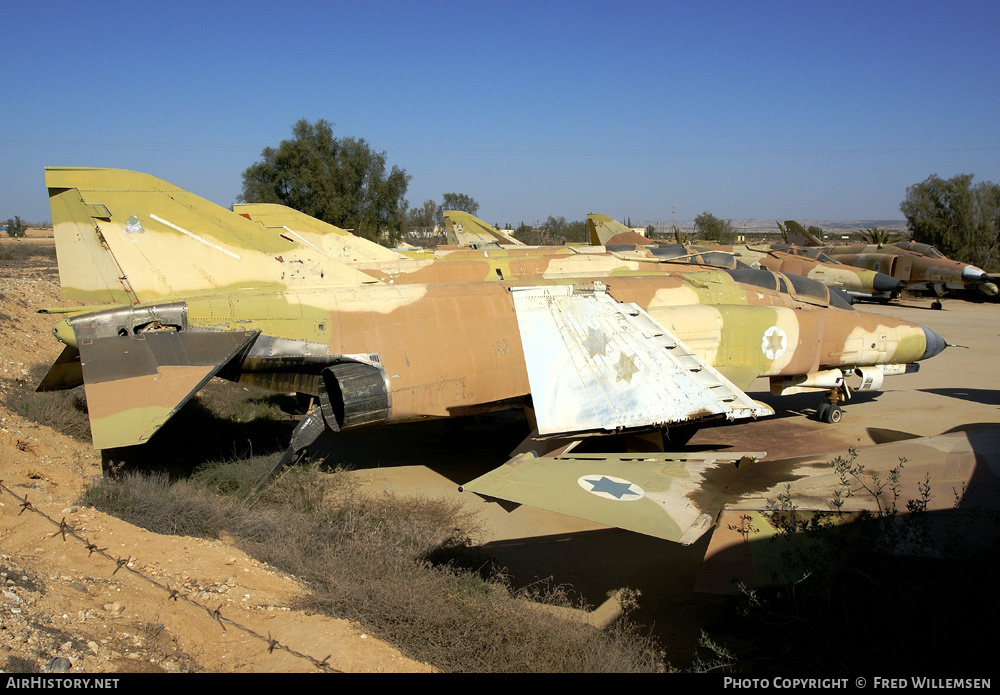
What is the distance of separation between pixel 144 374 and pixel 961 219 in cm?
4835

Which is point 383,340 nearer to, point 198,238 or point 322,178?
point 198,238

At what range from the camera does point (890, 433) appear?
10422 mm

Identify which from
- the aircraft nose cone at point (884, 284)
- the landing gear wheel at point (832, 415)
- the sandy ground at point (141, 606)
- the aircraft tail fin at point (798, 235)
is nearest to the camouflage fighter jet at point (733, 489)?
the sandy ground at point (141, 606)

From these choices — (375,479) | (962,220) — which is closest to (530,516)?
(375,479)

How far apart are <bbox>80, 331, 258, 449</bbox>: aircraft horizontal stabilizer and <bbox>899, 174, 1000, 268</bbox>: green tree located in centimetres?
4606

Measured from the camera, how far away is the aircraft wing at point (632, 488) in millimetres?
5000

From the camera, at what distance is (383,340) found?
28.9ft

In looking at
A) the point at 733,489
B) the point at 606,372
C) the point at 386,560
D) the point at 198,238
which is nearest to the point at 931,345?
the point at 606,372

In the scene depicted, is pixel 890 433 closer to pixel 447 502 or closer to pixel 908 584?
pixel 908 584

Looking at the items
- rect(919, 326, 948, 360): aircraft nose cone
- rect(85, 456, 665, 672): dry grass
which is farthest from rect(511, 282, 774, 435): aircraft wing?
rect(919, 326, 948, 360): aircraft nose cone

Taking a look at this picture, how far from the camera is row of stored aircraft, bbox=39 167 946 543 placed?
7.43 metres

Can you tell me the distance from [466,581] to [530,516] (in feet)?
8.01

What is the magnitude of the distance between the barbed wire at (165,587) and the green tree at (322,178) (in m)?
→ 29.9

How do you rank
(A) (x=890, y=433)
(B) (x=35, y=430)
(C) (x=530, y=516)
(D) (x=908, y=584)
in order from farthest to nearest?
1. (A) (x=890, y=433)
2. (B) (x=35, y=430)
3. (C) (x=530, y=516)
4. (D) (x=908, y=584)
